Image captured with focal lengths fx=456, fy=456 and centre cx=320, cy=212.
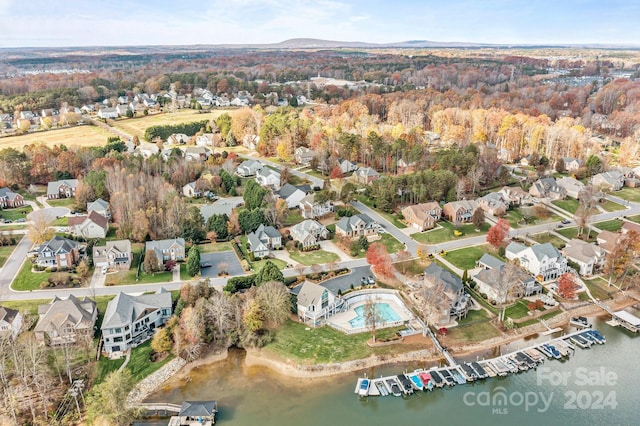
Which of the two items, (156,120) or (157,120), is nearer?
(157,120)

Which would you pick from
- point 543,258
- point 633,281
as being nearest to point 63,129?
point 543,258

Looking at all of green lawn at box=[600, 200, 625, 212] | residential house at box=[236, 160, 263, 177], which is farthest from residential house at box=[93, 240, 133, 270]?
green lawn at box=[600, 200, 625, 212]

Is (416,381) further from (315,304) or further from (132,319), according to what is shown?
(132,319)

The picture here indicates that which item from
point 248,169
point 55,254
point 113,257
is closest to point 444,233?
point 248,169

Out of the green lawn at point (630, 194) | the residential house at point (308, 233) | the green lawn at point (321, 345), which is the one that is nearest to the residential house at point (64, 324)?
the green lawn at point (321, 345)

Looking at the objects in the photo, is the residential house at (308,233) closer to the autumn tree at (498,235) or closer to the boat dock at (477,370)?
the autumn tree at (498,235)

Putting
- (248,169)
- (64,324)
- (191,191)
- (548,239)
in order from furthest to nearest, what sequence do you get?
(248,169), (191,191), (548,239), (64,324)

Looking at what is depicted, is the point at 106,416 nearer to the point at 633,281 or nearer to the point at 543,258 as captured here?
the point at 543,258

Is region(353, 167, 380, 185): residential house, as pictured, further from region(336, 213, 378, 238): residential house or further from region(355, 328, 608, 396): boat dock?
region(355, 328, 608, 396): boat dock
